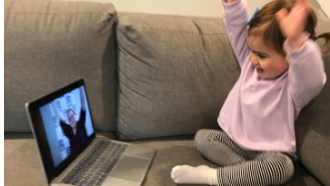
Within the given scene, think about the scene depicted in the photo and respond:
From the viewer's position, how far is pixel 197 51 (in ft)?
3.21

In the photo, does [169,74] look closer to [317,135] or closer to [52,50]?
[52,50]

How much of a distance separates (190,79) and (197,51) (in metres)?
0.12

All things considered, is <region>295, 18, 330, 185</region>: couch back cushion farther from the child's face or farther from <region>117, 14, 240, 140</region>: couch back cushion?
<region>117, 14, 240, 140</region>: couch back cushion

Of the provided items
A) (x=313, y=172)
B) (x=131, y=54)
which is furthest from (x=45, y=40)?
(x=313, y=172)

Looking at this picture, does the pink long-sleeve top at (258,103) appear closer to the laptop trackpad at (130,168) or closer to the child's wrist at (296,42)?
the child's wrist at (296,42)

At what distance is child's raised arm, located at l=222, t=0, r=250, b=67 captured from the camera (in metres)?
0.88

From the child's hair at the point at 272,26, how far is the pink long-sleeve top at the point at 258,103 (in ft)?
0.30

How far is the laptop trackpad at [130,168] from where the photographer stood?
0.78 metres

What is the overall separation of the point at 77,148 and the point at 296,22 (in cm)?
77

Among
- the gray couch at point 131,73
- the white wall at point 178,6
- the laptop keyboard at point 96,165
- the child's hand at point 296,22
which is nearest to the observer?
the child's hand at point 296,22

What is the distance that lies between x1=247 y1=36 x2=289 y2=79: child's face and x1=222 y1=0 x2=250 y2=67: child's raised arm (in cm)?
10

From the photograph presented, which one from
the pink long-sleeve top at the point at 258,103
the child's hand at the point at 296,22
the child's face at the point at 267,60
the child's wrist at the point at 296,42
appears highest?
the child's hand at the point at 296,22

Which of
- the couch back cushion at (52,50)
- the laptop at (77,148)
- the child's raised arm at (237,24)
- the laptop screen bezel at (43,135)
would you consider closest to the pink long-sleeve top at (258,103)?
the child's raised arm at (237,24)

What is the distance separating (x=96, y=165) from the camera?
0.81 meters
